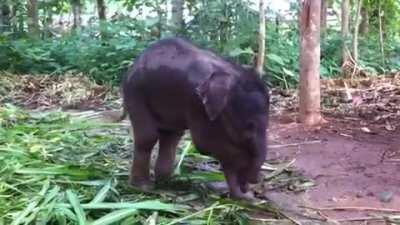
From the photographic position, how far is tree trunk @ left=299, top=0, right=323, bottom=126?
6262mm

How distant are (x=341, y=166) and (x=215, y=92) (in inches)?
61.6

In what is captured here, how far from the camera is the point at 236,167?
396 centimetres

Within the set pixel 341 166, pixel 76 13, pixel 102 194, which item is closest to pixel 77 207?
pixel 102 194

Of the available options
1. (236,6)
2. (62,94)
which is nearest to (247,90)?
(62,94)

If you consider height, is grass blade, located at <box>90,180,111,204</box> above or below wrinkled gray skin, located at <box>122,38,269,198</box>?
below

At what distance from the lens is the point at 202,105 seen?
12.7ft

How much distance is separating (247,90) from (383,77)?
5464mm

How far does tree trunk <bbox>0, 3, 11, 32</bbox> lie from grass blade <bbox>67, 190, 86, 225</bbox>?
9.78m

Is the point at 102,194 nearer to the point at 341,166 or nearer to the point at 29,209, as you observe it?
the point at 29,209

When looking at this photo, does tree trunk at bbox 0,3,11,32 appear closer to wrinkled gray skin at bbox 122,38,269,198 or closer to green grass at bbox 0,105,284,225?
green grass at bbox 0,105,284,225

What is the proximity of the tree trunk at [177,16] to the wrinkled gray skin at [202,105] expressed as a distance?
19.7ft

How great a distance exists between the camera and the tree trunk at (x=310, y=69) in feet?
20.5

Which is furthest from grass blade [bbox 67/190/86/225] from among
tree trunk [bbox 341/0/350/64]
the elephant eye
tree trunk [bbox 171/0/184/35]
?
tree trunk [bbox 171/0/184/35]

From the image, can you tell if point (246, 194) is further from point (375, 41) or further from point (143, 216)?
point (375, 41)
